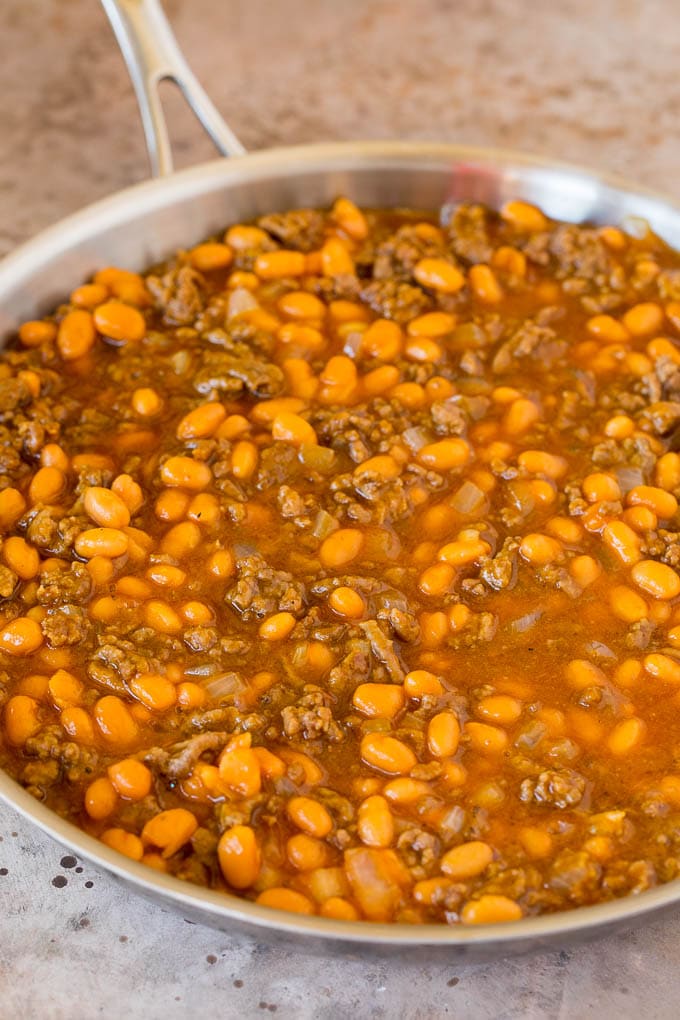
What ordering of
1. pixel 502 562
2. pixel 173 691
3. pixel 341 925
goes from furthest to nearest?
pixel 502 562 → pixel 173 691 → pixel 341 925

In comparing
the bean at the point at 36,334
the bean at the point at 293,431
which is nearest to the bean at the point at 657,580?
A: the bean at the point at 293,431

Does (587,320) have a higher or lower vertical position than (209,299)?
lower

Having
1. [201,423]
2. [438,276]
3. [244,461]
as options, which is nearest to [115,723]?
[244,461]

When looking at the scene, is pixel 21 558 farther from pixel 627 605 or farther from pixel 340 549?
pixel 627 605

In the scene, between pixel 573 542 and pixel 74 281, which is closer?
pixel 573 542

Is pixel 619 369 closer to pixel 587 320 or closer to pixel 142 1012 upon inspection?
pixel 587 320

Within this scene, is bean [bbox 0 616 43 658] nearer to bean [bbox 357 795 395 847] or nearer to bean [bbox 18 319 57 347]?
bean [bbox 357 795 395 847]

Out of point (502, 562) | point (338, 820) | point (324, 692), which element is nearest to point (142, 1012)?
point (338, 820)

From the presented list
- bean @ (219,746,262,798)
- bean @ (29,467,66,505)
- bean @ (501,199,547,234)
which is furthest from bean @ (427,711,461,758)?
bean @ (501,199,547,234)

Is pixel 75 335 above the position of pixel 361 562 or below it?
above
